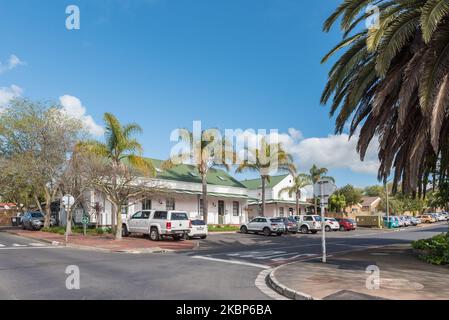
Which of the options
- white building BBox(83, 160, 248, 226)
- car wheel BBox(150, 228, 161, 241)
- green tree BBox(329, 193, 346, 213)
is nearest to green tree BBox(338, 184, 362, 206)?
green tree BBox(329, 193, 346, 213)

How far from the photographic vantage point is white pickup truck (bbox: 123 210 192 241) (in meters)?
24.5

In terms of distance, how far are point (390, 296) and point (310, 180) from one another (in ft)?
146

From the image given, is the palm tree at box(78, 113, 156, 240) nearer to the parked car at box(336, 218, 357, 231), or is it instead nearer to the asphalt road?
the asphalt road

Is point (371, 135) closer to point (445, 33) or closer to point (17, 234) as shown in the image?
point (445, 33)

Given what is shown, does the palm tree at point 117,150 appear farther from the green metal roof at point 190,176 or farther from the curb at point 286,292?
the curb at point 286,292

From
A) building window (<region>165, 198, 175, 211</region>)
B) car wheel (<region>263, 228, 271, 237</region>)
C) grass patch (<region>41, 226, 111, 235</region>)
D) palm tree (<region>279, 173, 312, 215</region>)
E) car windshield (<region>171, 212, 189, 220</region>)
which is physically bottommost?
car wheel (<region>263, 228, 271, 237</region>)

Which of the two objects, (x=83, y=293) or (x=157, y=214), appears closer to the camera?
(x=83, y=293)

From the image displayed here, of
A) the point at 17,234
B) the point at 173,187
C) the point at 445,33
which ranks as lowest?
the point at 17,234

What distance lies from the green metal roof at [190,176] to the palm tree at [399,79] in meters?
21.2

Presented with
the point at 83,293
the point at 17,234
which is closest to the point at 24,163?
the point at 17,234

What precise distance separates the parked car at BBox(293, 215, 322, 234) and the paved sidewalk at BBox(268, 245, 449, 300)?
22336mm

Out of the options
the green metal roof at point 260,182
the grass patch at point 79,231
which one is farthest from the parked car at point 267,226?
the green metal roof at point 260,182

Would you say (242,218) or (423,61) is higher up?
(423,61)

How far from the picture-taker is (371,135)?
1384 cm
